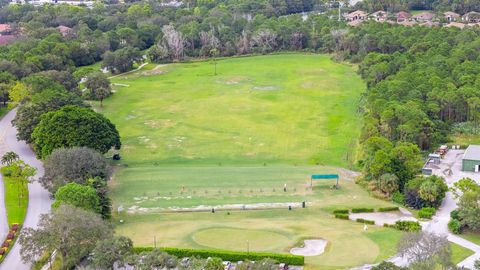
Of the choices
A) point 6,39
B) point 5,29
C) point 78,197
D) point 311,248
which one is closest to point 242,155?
point 311,248

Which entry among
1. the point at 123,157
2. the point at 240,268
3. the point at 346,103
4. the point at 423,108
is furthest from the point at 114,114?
the point at 240,268

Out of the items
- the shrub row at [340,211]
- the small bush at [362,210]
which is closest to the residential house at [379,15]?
the small bush at [362,210]

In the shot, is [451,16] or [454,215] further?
[451,16]

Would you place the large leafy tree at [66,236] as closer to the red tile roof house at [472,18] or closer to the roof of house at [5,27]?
the roof of house at [5,27]

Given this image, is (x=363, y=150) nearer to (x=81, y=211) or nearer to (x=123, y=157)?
(x=123, y=157)

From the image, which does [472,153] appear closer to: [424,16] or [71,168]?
[71,168]
